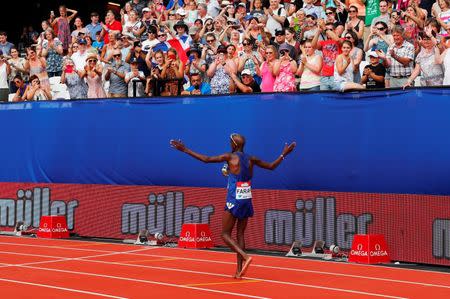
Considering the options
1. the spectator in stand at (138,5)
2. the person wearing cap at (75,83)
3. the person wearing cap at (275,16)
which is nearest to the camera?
the person wearing cap at (275,16)

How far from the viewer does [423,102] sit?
16266 millimetres

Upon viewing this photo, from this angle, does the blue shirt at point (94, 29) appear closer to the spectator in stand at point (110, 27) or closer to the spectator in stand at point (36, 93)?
the spectator in stand at point (110, 27)

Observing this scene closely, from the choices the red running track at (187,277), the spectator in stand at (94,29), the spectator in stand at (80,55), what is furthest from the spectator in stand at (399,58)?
the spectator in stand at (94,29)

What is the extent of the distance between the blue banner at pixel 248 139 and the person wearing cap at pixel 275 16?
400cm

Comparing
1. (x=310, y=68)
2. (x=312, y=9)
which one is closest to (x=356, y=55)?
(x=310, y=68)

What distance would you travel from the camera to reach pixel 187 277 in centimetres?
1441

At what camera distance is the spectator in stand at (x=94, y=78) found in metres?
22.2

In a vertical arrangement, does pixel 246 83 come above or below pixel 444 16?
below

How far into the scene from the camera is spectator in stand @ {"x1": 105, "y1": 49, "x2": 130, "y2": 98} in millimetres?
22047

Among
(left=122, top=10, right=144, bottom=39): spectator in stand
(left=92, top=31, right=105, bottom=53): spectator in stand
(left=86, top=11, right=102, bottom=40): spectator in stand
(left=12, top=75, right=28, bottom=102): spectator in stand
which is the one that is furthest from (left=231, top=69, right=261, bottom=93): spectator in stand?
(left=86, top=11, right=102, bottom=40): spectator in stand

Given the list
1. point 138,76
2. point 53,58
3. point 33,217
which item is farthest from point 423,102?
point 53,58

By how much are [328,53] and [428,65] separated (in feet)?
7.62

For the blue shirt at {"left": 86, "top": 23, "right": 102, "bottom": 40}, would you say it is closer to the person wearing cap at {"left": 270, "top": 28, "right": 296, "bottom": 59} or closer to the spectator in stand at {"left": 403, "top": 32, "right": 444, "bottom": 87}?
the person wearing cap at {"left": 270, "top": 28, "right": 296, "bottom": 59}

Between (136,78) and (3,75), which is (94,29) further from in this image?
(136,78)
